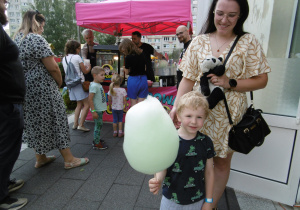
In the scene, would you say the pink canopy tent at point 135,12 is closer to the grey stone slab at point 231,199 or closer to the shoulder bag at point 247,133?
the shoulder bag at point 247,133

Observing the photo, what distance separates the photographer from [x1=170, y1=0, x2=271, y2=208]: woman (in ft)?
4.29

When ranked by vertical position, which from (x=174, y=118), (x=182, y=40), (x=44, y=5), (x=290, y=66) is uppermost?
(x=44, y=5)

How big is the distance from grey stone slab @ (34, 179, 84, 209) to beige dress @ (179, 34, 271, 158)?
1.69 m

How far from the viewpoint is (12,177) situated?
8.20 ft

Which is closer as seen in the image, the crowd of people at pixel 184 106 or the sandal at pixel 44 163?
the crowd of people at pixel 184 106

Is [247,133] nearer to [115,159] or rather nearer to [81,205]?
[81,205]

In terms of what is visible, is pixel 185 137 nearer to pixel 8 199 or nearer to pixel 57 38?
pixel 8 199

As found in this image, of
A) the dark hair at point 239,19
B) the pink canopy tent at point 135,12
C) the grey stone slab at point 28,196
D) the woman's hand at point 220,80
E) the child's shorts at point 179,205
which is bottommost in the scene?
the grey stone slab at point 28,196

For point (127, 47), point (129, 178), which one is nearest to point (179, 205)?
point (129, 178)

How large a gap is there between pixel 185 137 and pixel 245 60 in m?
0.66

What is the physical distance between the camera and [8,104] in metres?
1.78

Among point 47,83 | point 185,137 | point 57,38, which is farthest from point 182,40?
point 57,38

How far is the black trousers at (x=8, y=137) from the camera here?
5.73ft

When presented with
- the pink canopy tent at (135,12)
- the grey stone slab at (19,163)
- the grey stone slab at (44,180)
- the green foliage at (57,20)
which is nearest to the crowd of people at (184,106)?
the grey stone slab at (44,180)
